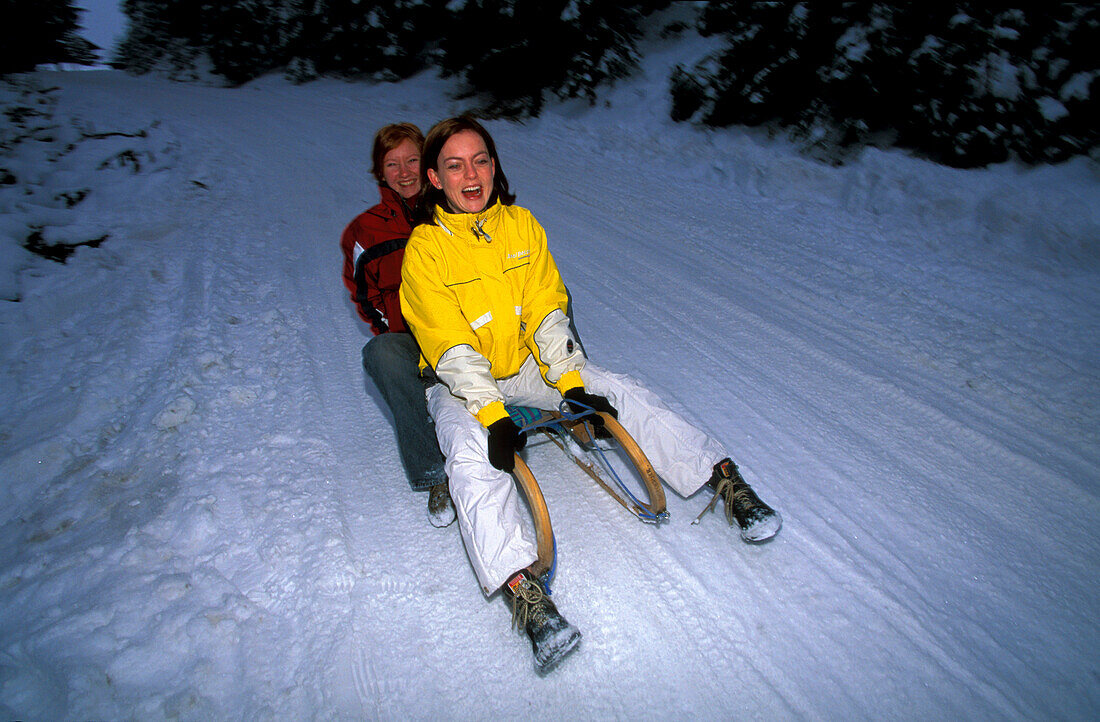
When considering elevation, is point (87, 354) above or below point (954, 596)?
below

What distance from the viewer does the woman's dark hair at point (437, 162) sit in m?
2.11

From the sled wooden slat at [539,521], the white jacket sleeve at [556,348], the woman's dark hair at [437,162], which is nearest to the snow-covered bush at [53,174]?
the woman's dark hair at [437,162]

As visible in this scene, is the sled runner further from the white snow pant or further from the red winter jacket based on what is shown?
the red winter jacket

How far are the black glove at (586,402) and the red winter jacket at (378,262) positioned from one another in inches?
37.6

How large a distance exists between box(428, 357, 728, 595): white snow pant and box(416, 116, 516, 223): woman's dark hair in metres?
0.73

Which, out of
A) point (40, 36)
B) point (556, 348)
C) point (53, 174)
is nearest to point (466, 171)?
point (556, 348)

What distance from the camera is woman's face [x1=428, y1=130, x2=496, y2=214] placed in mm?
2098

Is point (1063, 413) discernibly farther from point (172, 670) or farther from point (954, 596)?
point (172, 670)

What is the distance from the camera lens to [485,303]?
2.19m

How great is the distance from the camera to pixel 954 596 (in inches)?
72.1

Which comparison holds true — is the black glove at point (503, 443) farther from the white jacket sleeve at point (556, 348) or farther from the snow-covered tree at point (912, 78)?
the snow-covered tree at point (912, 78)

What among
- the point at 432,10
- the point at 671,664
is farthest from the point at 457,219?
the point at 432,10

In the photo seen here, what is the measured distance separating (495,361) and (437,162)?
84 centimetres

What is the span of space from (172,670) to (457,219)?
1.77 m
